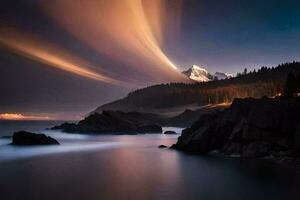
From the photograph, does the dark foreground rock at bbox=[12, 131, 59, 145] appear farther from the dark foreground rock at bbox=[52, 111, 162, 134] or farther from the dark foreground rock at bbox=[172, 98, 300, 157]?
the dark foreground rock at bbox=[52, 111, 162, 134]

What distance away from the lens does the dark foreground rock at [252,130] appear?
166 ft

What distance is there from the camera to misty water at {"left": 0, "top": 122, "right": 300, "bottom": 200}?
97.6 feet

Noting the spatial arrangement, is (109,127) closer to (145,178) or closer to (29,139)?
(29,139)

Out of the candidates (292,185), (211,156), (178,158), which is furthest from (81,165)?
(292,185)

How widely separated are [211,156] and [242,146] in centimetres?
465

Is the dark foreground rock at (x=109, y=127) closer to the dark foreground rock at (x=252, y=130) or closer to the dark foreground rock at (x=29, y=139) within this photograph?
the dark foreground rock at (x=29, y=139)

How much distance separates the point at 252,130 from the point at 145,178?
839 inches

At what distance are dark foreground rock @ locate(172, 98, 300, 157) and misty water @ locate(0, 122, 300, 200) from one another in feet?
14.4

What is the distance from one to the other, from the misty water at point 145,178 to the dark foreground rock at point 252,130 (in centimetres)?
439

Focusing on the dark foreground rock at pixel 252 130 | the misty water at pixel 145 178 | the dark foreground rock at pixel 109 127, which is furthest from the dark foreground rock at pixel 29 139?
the dark foreground rock at pixel 109 127

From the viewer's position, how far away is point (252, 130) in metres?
52.8

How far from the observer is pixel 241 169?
42312 millimetres

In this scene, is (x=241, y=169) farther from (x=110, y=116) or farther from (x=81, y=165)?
(x=110, y=116)

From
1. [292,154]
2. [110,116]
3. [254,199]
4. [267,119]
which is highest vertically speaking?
[110,116]
